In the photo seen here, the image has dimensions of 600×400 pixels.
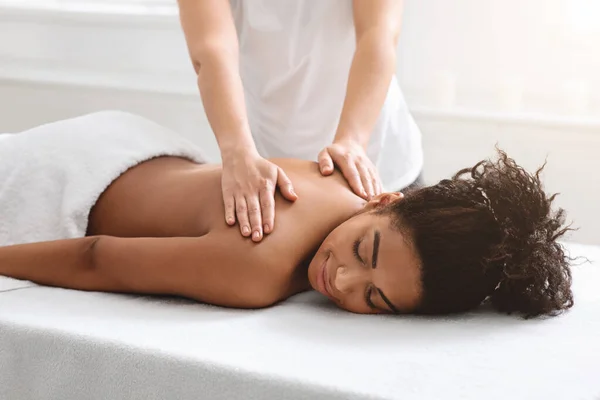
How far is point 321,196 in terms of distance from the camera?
157 centimetres

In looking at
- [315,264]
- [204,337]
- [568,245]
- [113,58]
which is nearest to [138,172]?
[315,264]

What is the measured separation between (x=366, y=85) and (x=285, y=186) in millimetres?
356

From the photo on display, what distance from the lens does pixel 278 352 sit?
3.90 ft

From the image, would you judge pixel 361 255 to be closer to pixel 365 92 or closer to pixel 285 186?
pixel 285 186

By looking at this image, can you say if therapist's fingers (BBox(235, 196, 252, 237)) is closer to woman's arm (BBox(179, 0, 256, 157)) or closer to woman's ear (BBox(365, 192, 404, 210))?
woman's arm (BBox(179, 0, 256, 157))

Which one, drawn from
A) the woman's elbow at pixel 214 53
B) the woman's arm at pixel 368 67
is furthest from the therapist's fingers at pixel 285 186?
the woman's elbow at pixel 214 53

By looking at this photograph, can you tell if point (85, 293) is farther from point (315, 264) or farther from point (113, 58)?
point (113, 58)

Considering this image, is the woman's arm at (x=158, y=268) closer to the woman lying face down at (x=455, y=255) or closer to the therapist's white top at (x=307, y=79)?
the woman lying face down at (x=455, y=255)

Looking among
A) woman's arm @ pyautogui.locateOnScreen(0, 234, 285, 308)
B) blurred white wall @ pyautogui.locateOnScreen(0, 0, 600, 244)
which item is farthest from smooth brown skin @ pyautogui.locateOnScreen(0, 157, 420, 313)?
blurred white wall @ pyautogui.locateOnScreen(0, 0, 600, 244)

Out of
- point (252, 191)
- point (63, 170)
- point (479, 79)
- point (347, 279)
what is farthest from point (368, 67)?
point (479, 79)

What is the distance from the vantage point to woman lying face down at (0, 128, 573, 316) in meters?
1.39

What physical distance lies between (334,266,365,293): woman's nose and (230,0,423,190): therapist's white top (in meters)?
0.59

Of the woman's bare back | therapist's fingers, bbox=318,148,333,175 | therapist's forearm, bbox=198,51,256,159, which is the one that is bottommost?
the woman's bare back

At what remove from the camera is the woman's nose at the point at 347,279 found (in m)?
1.41
